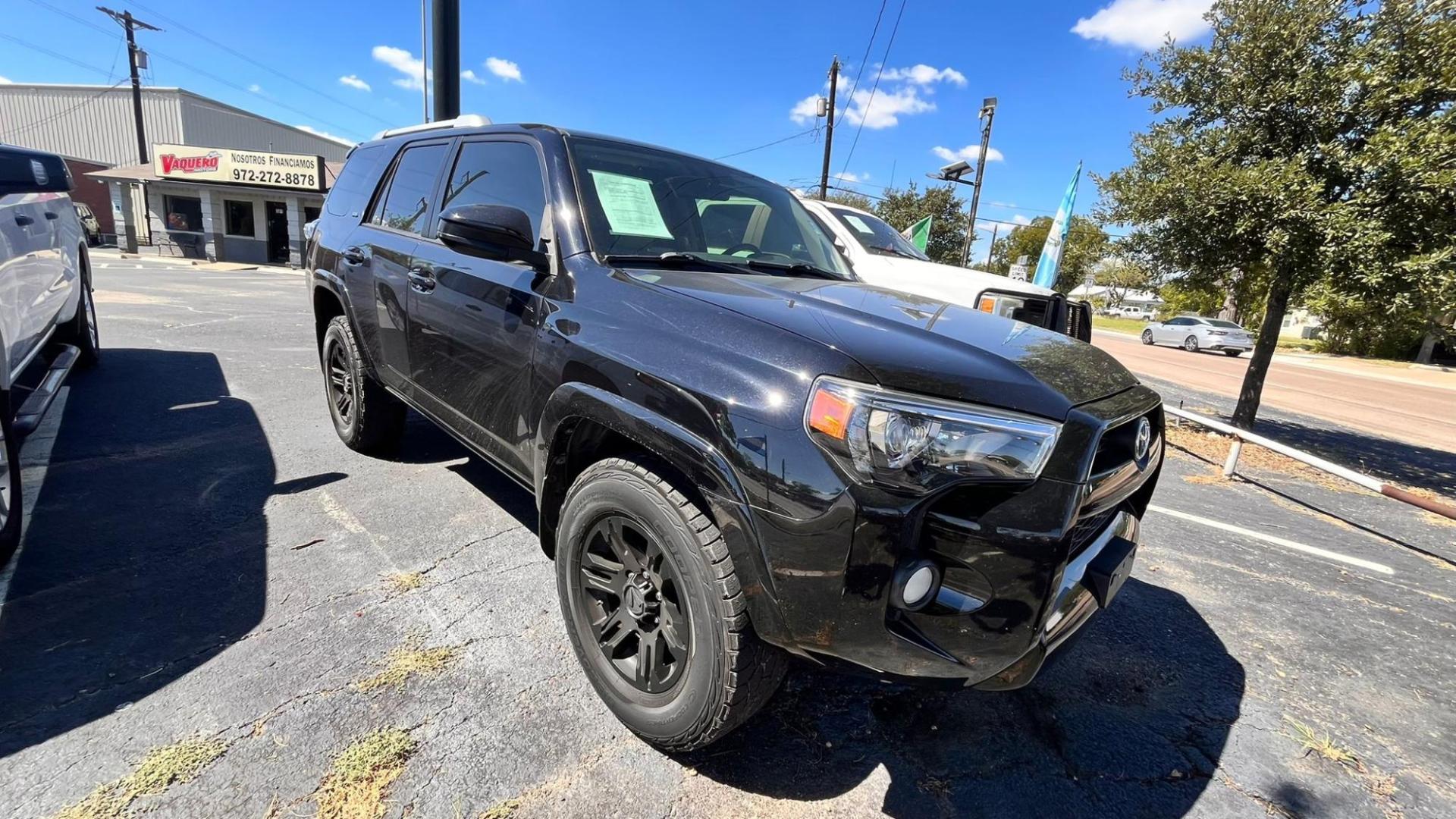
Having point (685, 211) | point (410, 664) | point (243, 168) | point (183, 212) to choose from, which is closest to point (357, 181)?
point (685, 211)

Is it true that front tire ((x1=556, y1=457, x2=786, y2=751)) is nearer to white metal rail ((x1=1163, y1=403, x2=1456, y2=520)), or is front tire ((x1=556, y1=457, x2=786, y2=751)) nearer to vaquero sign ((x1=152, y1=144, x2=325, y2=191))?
white metal rail ((x1=1163, y1=403, x2=1456, y2=520))

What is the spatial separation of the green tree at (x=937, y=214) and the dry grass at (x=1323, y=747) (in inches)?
1339

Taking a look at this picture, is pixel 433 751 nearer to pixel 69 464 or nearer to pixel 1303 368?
pixel 69 464

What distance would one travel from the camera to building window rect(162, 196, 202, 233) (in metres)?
26.0

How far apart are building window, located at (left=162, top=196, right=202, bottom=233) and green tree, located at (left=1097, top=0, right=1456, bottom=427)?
32.5 metres

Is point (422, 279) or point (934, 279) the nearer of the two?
point (422, 279)

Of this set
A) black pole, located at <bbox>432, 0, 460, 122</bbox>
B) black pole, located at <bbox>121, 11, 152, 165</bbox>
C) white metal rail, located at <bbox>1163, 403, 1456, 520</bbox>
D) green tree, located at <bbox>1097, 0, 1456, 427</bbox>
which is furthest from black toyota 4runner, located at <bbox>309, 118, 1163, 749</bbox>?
black pole, located at <bbox>121, 11, 152, 165</bbox>

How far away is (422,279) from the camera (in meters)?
2.99

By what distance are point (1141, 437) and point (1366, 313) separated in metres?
6.39

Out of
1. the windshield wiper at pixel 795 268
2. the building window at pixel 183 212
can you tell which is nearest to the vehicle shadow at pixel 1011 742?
the windshield wiper at pixel 795 268

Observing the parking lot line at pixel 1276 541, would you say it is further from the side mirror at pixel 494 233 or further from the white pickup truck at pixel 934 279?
the side mirror at pixel 494 233

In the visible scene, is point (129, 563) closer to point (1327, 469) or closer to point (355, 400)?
point (355, 400)

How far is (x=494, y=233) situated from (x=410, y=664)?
5.08ft

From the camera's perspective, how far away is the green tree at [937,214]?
34.6 meters
